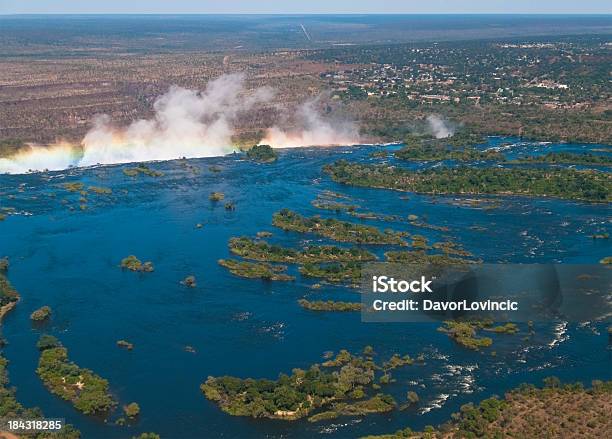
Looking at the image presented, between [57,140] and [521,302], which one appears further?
[57,140]

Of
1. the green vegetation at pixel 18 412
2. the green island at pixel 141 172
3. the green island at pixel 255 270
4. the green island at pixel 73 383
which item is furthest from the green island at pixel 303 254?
the green island at pixel 141 172

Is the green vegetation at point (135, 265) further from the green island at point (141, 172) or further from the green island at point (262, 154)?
the green island at point (262, 154)

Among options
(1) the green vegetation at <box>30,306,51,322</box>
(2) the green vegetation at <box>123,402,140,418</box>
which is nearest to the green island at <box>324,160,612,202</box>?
(1) the green vegetation at <box>30,306,51,322</box>

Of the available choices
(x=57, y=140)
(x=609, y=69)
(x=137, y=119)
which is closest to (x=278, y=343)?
(x=57, y=140)

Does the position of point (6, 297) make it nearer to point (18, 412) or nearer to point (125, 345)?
point (125, 345)

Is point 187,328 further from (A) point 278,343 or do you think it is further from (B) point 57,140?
(B) point 57,140

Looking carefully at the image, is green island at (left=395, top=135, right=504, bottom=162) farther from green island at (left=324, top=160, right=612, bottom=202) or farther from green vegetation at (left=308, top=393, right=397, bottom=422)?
green vegetation at (left=308, top=393, right=397, bottom=422)

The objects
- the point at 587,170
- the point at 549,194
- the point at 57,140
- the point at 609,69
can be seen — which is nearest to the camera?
the point at 549,194

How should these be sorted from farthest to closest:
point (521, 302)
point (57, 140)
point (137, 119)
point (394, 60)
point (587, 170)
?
point (394, 60)
point (137, 119)
point (57, 140)
point (587, 170)
point (521, 302)
